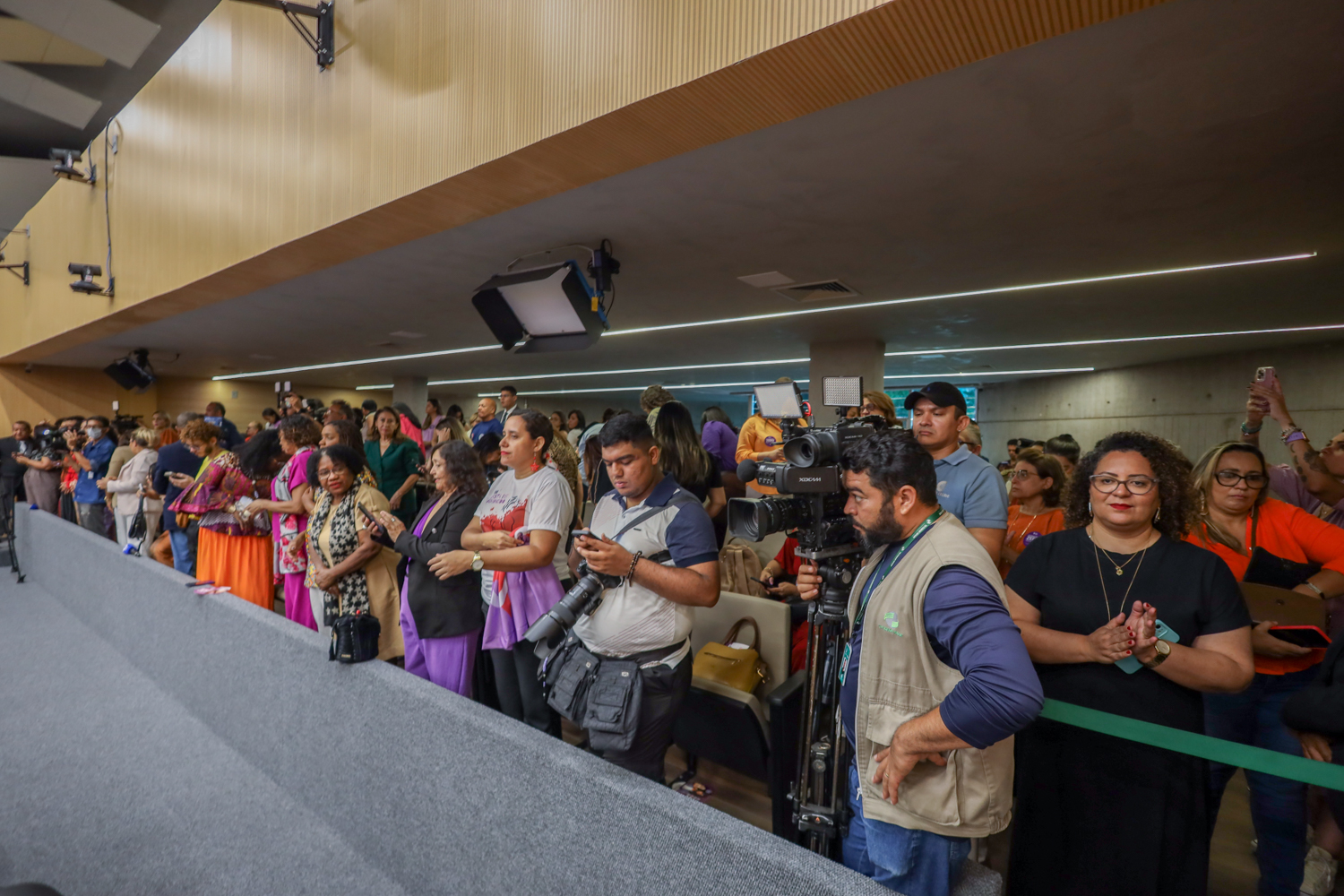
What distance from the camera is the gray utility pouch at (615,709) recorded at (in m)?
1.53

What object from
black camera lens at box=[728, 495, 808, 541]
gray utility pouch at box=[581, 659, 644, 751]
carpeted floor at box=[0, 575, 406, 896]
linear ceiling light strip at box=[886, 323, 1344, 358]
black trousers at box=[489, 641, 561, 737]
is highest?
linear ceiling light strip at box=[886, 323, 1344, 358]

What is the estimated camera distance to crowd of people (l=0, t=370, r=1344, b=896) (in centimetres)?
115

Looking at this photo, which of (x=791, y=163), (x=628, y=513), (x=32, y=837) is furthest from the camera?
(x=791, y=163)

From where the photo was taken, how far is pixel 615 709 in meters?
1.53

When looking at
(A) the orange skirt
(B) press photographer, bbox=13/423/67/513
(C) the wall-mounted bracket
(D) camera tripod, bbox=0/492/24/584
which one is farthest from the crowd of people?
(B) press photographer, bbox=13/423/67/513

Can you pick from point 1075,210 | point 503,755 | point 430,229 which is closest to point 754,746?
point 503,755

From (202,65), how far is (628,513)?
470cm

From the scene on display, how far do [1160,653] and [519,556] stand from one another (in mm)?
1667

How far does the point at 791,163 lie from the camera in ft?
9.14

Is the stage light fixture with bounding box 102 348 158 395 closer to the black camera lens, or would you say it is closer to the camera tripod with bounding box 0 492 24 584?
the camera tripod with bounding box 0 492 24 584

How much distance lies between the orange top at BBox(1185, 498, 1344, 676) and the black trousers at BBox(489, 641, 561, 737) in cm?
215

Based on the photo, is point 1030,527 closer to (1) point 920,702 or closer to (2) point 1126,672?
(2) point 1126,672

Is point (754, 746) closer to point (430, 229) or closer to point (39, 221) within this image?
point (430, 229)

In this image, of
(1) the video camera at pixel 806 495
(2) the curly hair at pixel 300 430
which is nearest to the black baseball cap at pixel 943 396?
(1) the video camera at pixel 806 495
